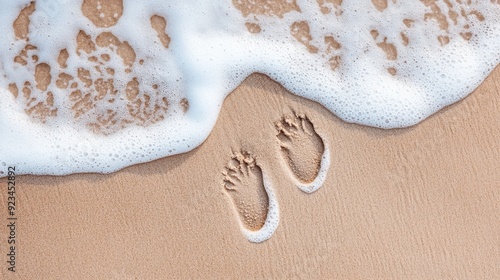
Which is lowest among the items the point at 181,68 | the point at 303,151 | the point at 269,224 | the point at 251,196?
the point at 269,224

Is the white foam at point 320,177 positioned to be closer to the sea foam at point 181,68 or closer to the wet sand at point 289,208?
the wet sand at point 289,208

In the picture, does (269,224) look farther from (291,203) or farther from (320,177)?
(320,177)

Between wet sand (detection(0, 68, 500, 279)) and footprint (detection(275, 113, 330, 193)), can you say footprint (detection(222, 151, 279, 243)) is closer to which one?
wet sand (detection(0, 68, 500, 279))

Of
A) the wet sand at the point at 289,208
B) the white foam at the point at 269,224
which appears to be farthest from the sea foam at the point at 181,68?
the white foam at the point at 269,224

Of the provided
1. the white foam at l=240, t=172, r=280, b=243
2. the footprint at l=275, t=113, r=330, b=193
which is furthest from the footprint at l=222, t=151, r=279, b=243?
the footprint at l=275, t=113, r=330, b=193

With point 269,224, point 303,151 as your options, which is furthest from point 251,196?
point 303,151

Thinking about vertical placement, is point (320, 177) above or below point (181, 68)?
below

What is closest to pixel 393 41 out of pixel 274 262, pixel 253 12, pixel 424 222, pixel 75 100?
pixel 253 12
